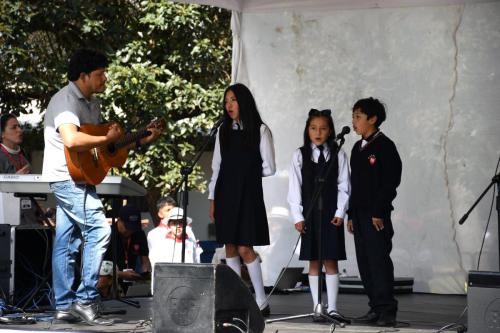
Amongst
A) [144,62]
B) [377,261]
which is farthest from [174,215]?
[144,62]

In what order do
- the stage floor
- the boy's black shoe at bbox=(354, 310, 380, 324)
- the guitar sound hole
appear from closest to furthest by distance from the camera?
the stage floor
the guitar sound hole
the boy's black shoe at bbox=(354, 310, 380, 324)

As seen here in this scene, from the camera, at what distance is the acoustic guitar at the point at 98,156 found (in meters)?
6.02

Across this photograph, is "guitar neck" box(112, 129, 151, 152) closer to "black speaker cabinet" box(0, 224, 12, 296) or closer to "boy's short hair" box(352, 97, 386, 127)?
"black speaker cabinet" box(0, 224, 12, 296)

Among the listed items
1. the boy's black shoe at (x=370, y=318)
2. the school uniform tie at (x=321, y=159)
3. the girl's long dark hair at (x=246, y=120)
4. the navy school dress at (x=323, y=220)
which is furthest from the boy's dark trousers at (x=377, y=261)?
the girl's long dark hair at (x=246, y=120)

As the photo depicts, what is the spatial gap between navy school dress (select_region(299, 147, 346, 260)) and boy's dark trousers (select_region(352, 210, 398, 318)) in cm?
16

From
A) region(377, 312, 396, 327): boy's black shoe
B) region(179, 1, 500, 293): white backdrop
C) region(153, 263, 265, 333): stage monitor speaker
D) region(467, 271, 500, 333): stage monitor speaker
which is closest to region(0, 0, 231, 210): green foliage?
region(179, 1, 500, 293): white backdrop

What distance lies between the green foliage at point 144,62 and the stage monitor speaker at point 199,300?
7.15 meters

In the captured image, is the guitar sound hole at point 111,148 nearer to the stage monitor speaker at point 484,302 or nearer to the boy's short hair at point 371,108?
the boy's short hair at point 371,108

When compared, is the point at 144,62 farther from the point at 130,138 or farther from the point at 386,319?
the point at 386,319

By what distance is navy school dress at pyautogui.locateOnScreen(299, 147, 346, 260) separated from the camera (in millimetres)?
6695

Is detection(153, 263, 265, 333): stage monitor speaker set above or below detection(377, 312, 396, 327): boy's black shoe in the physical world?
above

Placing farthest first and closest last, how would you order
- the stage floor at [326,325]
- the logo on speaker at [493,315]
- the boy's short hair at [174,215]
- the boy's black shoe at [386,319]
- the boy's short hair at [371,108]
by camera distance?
the boy's short hair at [174,215]
the boy's short hair at [371,108]
the boy's black shoe at [386,319]
the stage floor at [326,325]
the logo on speaker at [493,315]

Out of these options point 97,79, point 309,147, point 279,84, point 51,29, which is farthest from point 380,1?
point 51,29

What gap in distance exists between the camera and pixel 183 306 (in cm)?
504
